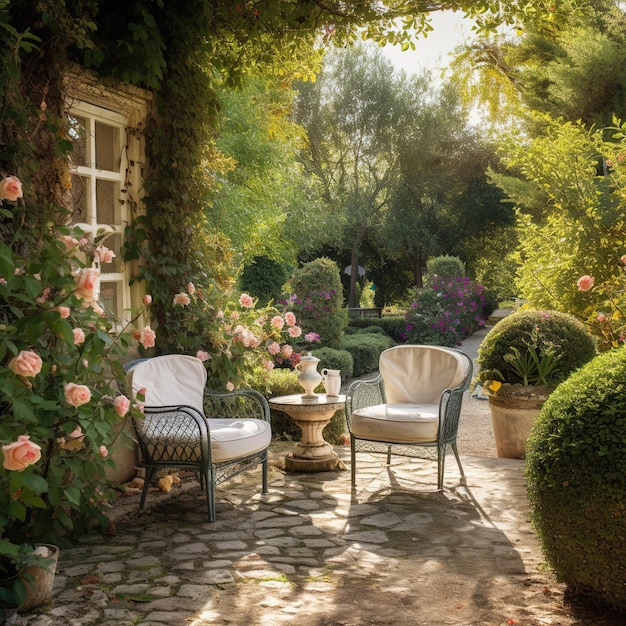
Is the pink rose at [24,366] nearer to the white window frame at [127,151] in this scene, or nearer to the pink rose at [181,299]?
the white window frame at [127,151]

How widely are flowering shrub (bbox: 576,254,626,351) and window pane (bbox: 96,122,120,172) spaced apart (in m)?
3.49

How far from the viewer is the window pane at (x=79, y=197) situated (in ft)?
15.3

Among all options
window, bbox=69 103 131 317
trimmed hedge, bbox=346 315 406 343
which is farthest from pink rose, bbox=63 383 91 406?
trimmed hedge, bbox=346 315 406 343

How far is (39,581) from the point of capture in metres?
3.03

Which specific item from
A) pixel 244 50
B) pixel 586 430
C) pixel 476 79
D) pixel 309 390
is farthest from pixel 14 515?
pixel 476 79

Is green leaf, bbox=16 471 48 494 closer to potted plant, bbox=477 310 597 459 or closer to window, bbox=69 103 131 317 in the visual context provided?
window, bbox=69 103 131 317

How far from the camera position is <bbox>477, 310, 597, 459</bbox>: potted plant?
5.92 meters

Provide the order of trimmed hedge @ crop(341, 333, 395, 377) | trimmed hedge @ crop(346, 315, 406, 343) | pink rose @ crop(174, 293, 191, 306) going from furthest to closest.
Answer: trimmed hedge @ crop(346, 315, 406, 343), trimmed hedge @ crop(341, 333, 395, 377), pink rose @ crop(174, 293, 191, 306)

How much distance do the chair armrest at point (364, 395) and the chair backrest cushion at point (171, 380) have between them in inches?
39.0

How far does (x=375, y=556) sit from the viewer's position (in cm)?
371

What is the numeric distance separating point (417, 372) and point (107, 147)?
8.73ft

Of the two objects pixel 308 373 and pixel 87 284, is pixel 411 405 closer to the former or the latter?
pixel 308 373

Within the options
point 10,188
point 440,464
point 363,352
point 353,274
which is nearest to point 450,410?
point 440,464

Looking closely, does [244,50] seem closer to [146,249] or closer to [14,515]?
[146,249]
